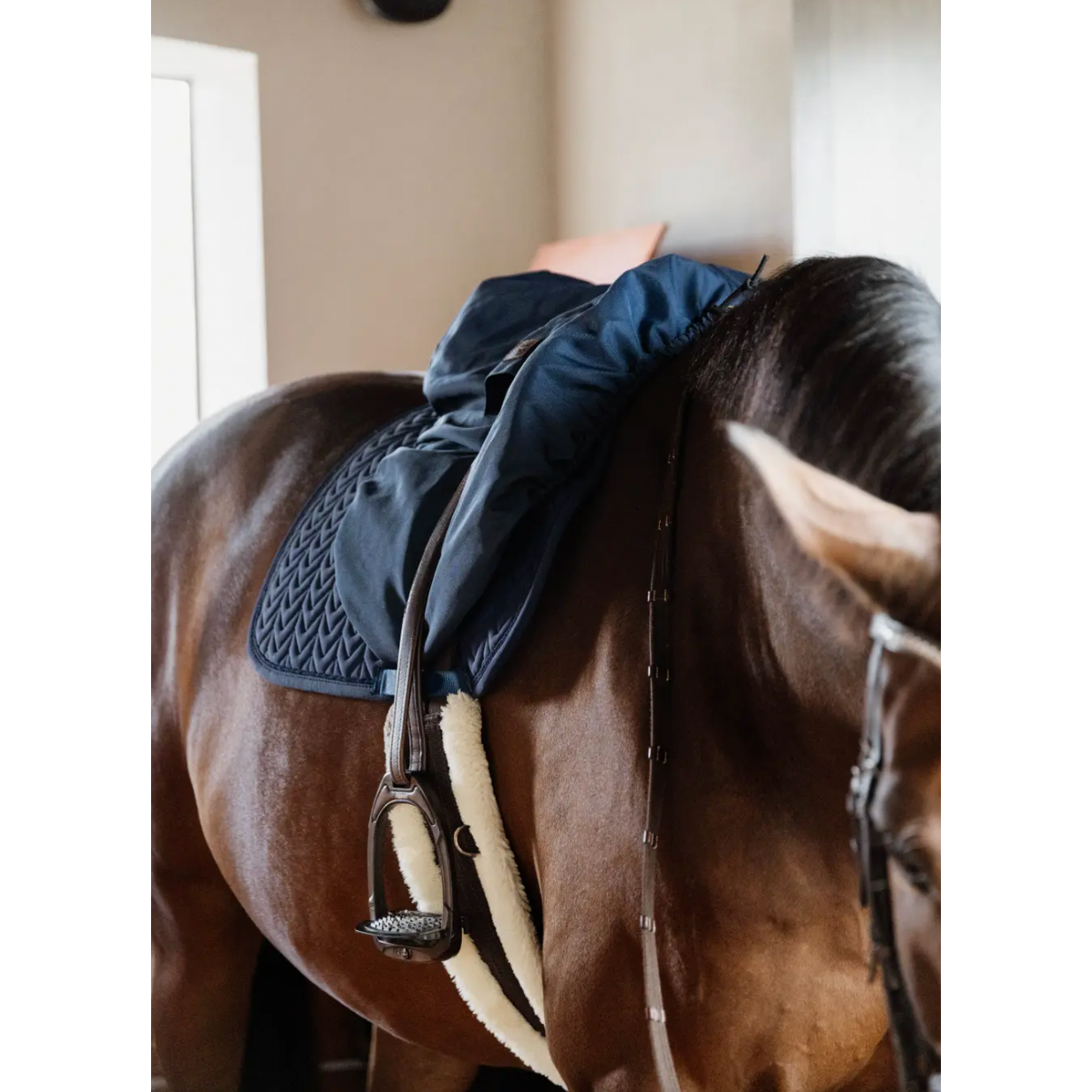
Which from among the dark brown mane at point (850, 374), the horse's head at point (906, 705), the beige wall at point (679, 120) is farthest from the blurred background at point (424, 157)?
the horse's head at point (906, 705)

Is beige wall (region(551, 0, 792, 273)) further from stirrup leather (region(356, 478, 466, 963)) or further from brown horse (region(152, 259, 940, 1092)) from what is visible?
stirrup leather (region(356, 478, 466, 963))

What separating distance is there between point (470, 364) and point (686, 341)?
8.5 inches

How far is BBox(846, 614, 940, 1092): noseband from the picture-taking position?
36 centimetres

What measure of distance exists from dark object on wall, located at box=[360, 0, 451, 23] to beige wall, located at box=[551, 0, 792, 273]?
72 mm

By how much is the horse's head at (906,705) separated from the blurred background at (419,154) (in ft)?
0.67

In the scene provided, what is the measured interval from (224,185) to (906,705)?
0.56m

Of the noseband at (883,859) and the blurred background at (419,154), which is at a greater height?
the blurred background at (419,154)

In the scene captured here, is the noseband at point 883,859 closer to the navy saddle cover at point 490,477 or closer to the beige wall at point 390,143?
the navy saddle cover at point 490,477

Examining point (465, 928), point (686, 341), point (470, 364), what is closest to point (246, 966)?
point (465, 928)

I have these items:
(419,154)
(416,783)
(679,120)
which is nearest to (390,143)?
(419,154)

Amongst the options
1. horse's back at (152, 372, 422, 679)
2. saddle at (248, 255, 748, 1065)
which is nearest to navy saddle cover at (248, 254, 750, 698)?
saddle at (248, 255, 748, 1065)

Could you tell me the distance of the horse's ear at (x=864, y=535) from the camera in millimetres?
356
